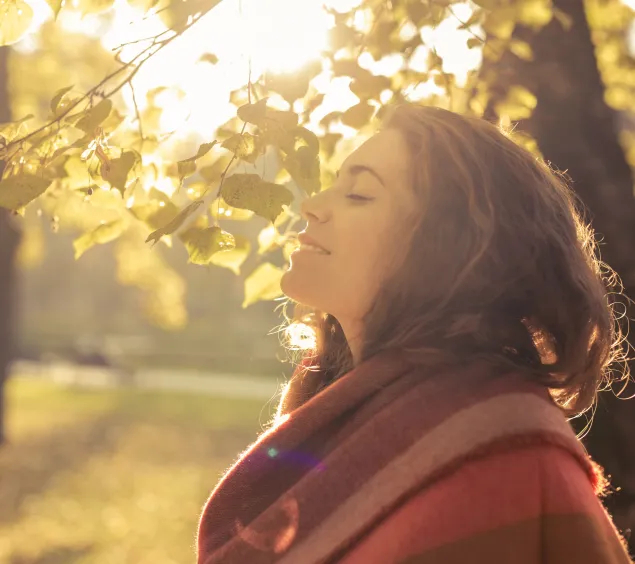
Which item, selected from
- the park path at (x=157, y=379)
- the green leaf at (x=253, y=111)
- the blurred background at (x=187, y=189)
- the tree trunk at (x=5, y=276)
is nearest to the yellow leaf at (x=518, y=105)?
the blurred background at (x=187, y=189)

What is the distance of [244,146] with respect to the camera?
217 cm

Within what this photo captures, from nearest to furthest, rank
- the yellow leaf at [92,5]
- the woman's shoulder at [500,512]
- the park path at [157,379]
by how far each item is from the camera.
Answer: the woman's shoulder at [500,512] → the yellow leaf at [92,5] → the park path at [157,379]

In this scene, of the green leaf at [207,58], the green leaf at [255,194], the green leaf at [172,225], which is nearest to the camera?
the green leaf at [172,225]

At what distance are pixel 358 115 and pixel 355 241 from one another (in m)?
0.89

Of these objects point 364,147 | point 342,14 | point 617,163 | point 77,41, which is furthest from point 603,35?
point 77,41

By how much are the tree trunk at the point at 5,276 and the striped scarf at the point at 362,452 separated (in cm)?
763

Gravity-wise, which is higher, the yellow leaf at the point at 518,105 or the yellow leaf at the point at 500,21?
the yellow leaf at the point at 500,21

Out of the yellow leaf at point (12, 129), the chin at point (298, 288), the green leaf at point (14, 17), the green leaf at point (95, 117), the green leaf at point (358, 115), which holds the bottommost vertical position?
the chin at point (298, 288)

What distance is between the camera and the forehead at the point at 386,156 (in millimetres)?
2213

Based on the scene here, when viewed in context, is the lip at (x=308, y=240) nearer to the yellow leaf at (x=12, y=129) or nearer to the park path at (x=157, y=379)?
the yellow leaf at (x=12, y=129)

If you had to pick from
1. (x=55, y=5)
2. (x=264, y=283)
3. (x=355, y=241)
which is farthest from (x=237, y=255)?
(x=55, y=5)

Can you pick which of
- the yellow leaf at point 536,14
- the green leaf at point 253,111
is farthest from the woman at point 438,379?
the yellow leaf at point 536,14

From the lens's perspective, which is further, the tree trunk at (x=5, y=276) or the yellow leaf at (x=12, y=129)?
the tree trunk at (x=5, y=276)

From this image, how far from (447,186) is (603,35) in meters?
3.05
